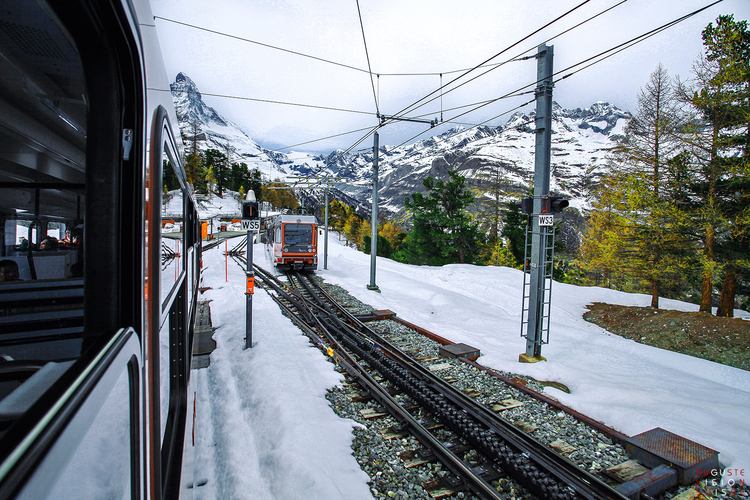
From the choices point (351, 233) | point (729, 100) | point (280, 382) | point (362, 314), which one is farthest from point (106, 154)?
point (351, 233)

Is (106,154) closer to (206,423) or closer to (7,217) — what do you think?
(7,217)

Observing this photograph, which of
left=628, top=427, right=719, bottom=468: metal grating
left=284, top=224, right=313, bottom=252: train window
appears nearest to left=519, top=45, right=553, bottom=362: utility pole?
left=628, top=427, right=719, bottom=468: metal grating

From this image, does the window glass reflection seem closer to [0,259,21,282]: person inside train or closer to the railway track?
[0,259,21,282]: person inside train

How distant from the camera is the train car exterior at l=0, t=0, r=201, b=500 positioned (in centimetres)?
73

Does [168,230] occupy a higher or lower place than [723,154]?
lower

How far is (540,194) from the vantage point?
25.0ft

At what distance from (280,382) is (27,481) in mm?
5622

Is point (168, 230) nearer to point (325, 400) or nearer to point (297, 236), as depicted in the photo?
Result: point (325, 400)

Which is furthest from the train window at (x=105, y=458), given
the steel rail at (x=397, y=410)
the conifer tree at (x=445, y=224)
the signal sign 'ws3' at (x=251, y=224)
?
the conifer tree at (x=445, y=224)

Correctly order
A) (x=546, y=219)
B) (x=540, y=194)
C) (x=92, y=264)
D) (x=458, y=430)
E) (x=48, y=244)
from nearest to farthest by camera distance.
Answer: (x=92, y=264) < (x=48, y=244) < (x=458, y=430) < (x=546, y=219) < (x=540, y=194)

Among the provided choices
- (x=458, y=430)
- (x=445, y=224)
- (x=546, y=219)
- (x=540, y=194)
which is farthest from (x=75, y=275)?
(x=445, y=224)

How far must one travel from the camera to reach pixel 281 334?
845 centimetres

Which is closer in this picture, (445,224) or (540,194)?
(540,194)

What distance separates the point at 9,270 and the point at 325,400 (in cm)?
395
